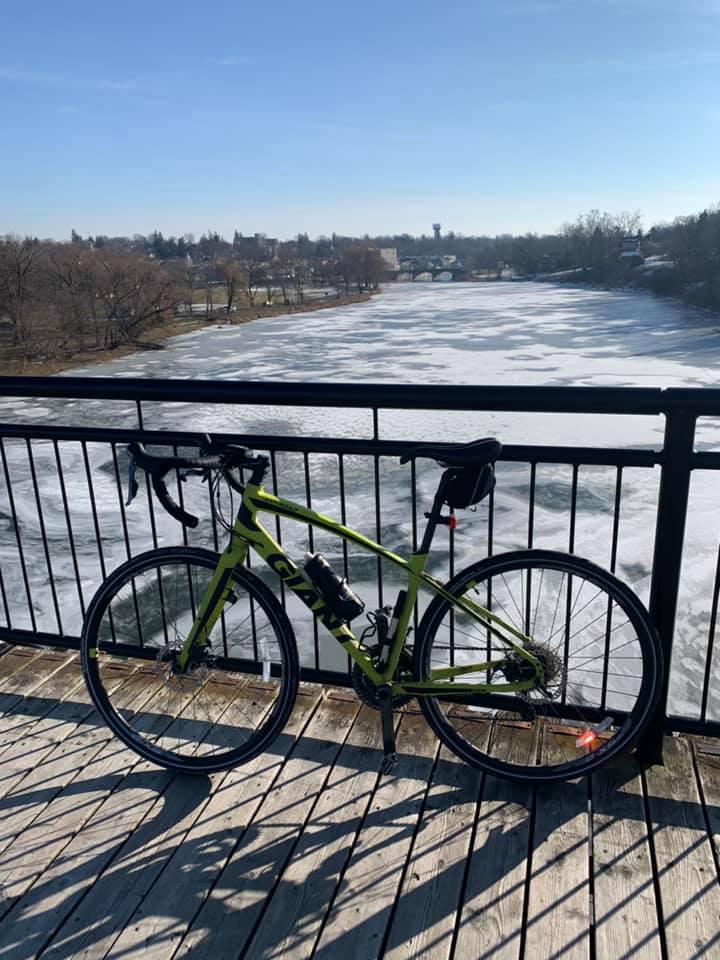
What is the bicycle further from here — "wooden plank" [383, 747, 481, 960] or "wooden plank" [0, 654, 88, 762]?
"wooden plank" [0, 654, 88, 762]

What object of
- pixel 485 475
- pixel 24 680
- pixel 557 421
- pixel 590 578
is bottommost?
pixel 557 421

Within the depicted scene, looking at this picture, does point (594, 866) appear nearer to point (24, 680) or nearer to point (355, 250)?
point (24, 680)

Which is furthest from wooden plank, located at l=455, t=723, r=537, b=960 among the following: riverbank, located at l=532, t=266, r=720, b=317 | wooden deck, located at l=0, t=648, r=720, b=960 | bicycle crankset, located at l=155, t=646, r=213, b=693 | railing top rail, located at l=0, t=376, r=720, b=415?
riverbank, located at l=532, t=266, r=720, b=317

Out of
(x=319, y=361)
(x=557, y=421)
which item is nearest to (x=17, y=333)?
(x=319, y=361)

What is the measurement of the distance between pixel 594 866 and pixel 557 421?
1530 cm

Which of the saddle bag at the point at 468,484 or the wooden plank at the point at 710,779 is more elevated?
the saddle bag at the point at 468,484

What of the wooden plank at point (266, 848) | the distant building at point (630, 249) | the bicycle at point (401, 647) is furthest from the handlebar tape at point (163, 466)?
the distant building at point (630, 249)

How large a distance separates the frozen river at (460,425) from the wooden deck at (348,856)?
4.32m

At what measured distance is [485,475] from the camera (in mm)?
2041

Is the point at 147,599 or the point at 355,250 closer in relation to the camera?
the point at 147,599

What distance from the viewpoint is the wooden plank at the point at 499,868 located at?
172 centimetres

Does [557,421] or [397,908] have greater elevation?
[397,908]

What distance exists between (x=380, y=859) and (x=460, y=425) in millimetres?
13732

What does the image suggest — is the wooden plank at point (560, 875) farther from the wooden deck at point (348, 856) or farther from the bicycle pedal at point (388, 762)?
the bicycle pedal at point (388, 762)
